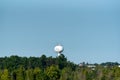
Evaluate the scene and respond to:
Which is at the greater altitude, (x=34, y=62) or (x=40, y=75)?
(x=34, y=62)

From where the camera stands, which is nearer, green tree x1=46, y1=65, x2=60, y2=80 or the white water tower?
green tree x1=46, y1=65, x2=60, y2=80

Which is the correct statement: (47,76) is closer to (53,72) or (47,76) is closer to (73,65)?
(53,72)

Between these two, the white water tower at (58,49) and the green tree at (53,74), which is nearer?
the green tree at (53,74)

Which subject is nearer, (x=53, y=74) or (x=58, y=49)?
(x=53, y=74)

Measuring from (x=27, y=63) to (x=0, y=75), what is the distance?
115 ft

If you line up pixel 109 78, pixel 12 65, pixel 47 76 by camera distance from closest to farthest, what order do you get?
pixel 109 78 < pixel 47 76 < pixel 12 65

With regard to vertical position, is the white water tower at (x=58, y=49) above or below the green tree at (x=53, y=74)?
above

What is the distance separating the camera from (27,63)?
9975 centimetres

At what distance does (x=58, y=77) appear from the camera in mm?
70938

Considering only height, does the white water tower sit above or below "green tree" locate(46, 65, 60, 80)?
above

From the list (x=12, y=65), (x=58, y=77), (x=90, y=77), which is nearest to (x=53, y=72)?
(x=58, y=77)

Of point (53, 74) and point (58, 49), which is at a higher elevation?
point (58, 49)

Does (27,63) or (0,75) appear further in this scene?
(27,63)

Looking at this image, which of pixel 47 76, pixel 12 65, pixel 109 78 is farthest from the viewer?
pixel 12 65
